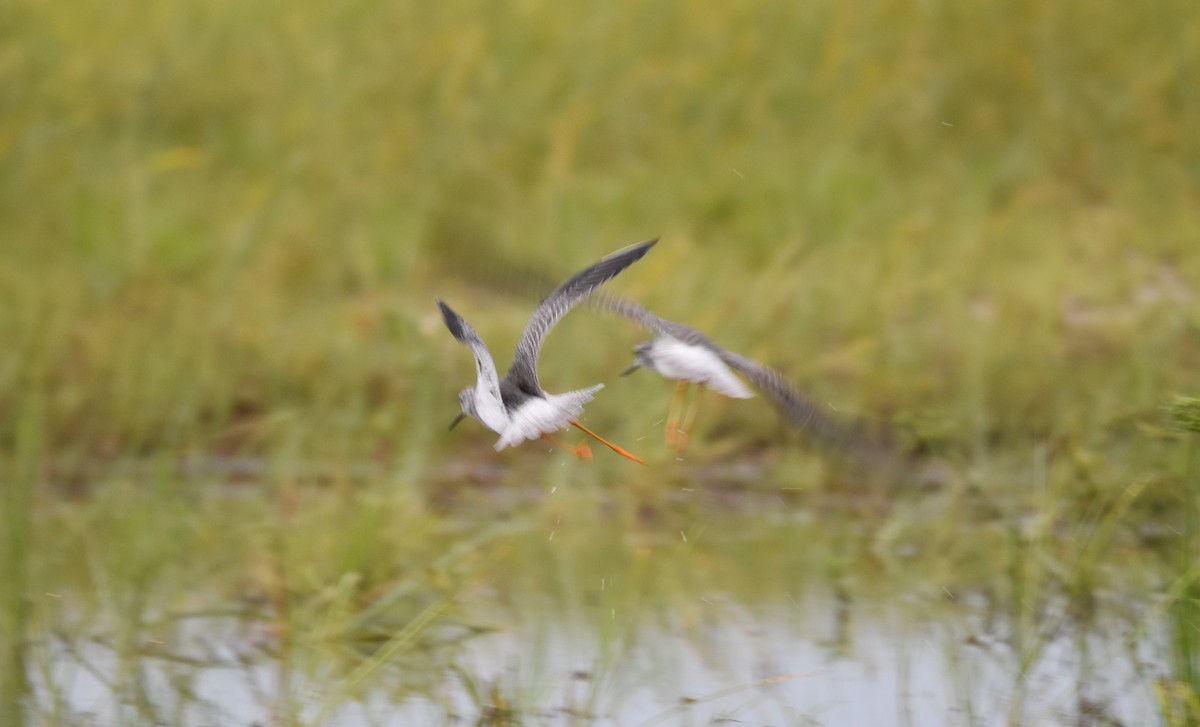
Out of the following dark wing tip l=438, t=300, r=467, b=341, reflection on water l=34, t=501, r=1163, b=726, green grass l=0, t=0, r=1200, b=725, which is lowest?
reflection on water l=34, t=501, r=1163, b=726

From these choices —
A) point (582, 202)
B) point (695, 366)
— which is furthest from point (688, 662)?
point (582, 202)

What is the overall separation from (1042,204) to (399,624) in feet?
15.1

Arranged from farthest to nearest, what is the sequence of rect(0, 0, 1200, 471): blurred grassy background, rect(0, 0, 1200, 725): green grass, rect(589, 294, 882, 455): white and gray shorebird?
rect(0, 0, 1200, 471): blurred grassy background
rect(0, 0, 1200, 725): green grass
rect(589, 294, 882, 455): white and gray shorebird

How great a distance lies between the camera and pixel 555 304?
117 inches

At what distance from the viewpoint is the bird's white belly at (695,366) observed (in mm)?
3000

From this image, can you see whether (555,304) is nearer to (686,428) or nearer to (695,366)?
(695,366)

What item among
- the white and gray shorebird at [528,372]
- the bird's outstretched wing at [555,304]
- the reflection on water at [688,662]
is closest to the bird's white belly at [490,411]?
the white and gray shorebird at [528,372]

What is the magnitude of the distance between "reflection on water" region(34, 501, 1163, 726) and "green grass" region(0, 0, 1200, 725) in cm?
8

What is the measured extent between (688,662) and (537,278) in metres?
1.15

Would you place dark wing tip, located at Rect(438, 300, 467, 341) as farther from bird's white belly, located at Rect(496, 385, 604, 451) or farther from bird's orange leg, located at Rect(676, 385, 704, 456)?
bird's orange leg, located at Rect(676, 385, 704, 456)

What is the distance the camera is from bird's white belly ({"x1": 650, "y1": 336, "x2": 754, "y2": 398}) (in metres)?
3.00

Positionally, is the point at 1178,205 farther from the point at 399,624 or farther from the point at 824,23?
the point at 399,624

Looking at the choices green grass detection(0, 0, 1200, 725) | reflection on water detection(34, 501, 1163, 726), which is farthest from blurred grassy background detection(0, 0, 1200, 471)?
reflection on water detection(34, 501, 1163, 726)

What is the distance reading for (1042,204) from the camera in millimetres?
7699
